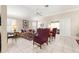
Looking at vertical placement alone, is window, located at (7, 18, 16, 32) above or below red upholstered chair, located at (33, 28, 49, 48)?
above

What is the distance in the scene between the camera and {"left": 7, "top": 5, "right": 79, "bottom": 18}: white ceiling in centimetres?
193

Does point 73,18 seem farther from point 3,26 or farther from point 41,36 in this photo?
point 3,26

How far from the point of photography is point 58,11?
198cm

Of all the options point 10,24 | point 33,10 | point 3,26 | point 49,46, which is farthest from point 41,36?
point 3,26

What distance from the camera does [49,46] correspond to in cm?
211

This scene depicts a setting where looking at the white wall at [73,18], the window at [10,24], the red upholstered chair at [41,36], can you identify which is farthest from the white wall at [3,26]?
the white wall at [73,18]

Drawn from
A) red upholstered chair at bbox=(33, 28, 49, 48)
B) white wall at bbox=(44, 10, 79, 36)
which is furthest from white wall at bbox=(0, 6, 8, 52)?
white wall at bbox=(44, 10, 79, 36)

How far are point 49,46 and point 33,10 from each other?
3.15ft

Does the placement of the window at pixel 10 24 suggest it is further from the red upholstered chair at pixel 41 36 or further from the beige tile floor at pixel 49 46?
the red upholstered chair at pixel 41 36

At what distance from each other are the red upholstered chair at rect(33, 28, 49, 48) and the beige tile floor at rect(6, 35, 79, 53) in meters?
0.14

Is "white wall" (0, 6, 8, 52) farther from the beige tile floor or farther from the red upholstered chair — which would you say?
the red upholstered chair
